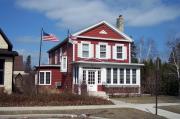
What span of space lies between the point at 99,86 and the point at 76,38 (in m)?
5.62

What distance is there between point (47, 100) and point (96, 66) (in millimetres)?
12610

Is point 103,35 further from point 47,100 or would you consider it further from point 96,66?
point 47,100

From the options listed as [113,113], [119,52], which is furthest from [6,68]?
[119,52]

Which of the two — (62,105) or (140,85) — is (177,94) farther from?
(62,105)

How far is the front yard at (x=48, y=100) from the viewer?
76.1ft

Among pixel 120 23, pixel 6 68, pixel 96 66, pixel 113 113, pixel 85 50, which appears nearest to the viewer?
pixel 113 113

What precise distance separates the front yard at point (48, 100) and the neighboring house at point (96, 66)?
9.17 meters

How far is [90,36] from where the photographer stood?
37812 millimetres

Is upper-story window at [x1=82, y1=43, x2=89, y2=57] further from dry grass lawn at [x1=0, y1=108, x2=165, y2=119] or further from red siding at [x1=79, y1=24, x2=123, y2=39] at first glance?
dry grass lawn at [x1=0, y1=108, x2=165, y2=119]

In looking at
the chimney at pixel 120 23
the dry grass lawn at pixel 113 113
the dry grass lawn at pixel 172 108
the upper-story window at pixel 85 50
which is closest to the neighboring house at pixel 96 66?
the upper-story window at pixel 85 50

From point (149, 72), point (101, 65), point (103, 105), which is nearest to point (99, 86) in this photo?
point (101, 65)

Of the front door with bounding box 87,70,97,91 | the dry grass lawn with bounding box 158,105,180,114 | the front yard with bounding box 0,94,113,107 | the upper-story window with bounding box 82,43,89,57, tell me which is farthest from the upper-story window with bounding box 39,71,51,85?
the dry grass lawn with bounding box 158,105,180,114

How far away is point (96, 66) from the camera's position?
118 feet

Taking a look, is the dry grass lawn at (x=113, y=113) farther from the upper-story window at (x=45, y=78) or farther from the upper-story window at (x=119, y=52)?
the upper-story window at (x=45, y=78)
